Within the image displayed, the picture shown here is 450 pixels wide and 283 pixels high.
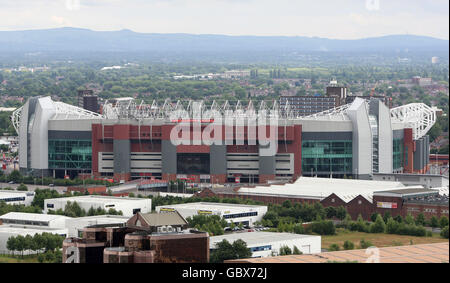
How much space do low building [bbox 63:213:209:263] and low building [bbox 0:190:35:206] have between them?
716 inches

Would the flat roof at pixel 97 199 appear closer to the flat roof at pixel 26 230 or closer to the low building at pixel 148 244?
the flat roof at pixel 26 230

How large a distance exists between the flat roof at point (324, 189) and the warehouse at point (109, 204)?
4.44m

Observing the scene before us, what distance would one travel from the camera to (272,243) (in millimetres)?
22188

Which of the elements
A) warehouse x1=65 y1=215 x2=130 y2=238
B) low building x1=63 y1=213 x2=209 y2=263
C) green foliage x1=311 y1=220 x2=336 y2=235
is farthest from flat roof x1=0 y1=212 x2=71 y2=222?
low building x1=63 y1=213 x2=209 y2=263

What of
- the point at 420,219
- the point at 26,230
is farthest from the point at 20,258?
the point at 420,219

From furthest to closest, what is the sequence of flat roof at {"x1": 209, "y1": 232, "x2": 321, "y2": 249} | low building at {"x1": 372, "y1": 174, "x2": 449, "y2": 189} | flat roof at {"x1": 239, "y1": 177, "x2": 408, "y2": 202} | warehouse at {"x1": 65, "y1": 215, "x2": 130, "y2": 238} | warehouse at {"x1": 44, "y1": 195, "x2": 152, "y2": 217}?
1. low building at {"x1": 372, "y1": 174, "x2": 449, "y2": 189}
2. flat roof at {"x1": 239, "y1": 177, "x2": 408, "y2": 202}
3. warehouse at {"x1": 44, "y1": 195, "x2": 152, "y2": 217}
4. warehouse at {"x1": 65, "y1": 215, "x2": 130, "y2": 238}
5. flat roof at {"x1": 209, "y1": 232, "x2": 321, "y2": 249}

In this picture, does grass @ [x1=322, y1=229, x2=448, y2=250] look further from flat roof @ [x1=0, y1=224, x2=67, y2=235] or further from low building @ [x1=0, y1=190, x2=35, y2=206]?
low building @ [x1=0, y1=190, x2=35, y2=206]

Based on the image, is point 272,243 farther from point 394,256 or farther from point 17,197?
point 17,197

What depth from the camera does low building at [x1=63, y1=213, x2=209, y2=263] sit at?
1451 centimetres

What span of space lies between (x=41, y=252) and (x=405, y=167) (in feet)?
79.3

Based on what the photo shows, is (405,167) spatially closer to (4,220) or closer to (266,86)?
(4,220)

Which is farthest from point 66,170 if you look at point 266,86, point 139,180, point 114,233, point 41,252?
point 266,86
